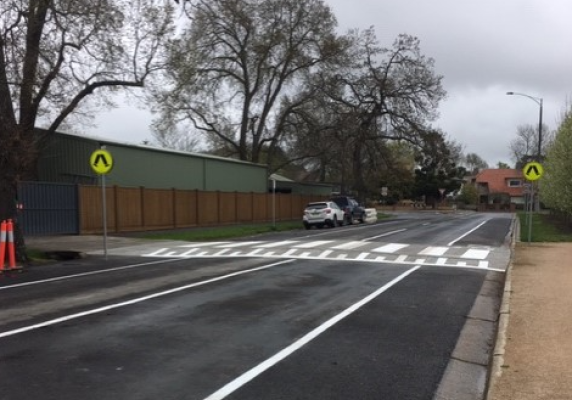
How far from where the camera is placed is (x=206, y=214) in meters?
33.7

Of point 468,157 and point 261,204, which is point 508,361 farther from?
point 468,157

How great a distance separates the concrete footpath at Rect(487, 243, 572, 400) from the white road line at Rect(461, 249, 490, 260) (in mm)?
3409

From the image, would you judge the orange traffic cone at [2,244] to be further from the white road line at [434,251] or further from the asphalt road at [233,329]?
the white road line at [434,251]

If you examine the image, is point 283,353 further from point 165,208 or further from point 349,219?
point 349,219

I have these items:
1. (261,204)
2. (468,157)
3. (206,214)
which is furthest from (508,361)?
(468,157)

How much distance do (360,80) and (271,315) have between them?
38.5 m

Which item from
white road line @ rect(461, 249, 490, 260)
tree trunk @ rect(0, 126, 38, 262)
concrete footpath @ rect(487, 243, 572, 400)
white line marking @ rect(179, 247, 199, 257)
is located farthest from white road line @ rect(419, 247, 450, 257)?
tree trunk @ rect(0, 126, 38, 262)

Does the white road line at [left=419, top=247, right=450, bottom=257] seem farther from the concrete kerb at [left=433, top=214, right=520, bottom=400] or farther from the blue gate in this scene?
the blue gate

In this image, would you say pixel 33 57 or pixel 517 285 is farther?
pixel 33 57

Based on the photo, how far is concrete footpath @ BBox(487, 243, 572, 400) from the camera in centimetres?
510

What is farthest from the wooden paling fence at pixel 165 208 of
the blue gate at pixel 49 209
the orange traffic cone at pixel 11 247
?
the orange traffic cone at pixel 11 247

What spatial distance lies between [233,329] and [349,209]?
31.0 meters

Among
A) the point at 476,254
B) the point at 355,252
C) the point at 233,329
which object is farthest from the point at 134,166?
the point at 233,329

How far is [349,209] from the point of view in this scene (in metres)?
38.1
